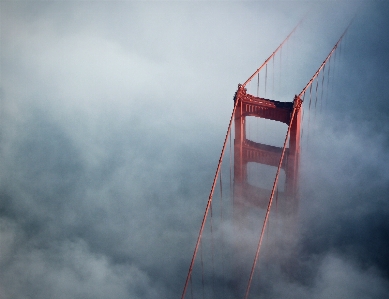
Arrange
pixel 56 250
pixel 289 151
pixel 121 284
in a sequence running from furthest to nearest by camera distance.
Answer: pixel 56 250 → pixel 121 284 → pixel 289 151

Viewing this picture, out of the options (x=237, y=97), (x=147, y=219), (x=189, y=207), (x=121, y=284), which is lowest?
(x=121, y=284)

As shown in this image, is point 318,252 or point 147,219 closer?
point 318,252

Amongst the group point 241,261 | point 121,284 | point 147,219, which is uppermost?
point 147,219

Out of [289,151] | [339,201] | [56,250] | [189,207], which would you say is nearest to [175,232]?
[189,207]

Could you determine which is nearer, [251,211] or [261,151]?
[261,151]

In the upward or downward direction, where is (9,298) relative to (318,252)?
downward

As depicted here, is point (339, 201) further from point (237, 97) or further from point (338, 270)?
point (237, 97)

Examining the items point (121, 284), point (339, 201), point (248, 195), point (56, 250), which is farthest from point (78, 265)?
point (339, 201)

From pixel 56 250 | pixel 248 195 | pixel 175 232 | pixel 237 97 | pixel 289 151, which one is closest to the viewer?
pixel 237 97

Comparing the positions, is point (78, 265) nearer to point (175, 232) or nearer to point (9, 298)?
point (9, 298)
